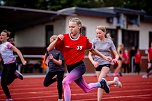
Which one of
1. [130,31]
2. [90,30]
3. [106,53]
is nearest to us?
[106,53]

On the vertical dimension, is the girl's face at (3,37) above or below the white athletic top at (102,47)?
above

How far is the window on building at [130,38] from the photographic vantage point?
1391 inches

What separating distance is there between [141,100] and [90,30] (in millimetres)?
20265

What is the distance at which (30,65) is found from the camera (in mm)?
28828

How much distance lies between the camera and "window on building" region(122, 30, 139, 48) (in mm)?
35331

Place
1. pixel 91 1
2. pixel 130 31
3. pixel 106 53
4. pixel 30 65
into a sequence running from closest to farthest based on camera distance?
pixel 106 53, pixel 30 65, pixel 130 31, pixel 91 1

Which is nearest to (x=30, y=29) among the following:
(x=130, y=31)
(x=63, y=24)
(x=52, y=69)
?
(x=63, y=24)

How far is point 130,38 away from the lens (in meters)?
35.9

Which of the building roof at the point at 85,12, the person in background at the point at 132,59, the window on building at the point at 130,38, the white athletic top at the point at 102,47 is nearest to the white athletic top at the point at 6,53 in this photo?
the white athletic top at the point at 102,47

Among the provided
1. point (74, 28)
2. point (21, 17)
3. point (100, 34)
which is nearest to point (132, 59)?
point (21, 17)

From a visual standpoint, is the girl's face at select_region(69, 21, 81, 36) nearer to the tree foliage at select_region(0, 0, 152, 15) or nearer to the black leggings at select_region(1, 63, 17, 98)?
the black leggings at select_region(1, 63, 17, 98)

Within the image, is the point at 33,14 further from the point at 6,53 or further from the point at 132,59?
the point at 6,53

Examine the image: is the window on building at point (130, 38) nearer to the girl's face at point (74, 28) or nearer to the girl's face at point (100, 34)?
the girl's face at point (100, 34)

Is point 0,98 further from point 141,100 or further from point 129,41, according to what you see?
point 129,41
